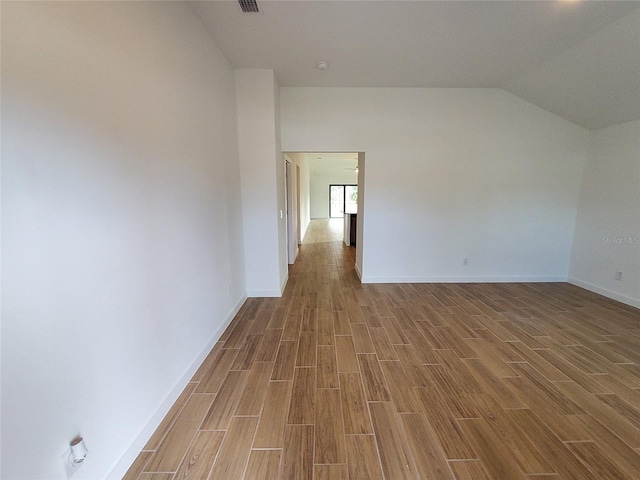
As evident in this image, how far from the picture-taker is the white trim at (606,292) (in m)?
3.36

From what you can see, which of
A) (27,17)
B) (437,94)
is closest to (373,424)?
(27,17)

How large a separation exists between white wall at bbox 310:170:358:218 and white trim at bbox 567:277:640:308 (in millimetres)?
10353

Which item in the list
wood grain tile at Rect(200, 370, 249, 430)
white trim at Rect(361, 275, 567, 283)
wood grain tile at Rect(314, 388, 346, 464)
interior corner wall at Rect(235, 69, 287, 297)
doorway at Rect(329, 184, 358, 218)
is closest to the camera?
wood grain tile at Rect(314, 388, 346, 464)

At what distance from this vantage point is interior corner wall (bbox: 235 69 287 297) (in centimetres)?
A: 328

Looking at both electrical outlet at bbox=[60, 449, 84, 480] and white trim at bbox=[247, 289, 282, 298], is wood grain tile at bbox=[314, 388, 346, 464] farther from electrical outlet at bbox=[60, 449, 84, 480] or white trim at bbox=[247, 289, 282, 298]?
white trim at bbox=[247, 289, 282, 298]

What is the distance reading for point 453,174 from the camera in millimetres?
4039

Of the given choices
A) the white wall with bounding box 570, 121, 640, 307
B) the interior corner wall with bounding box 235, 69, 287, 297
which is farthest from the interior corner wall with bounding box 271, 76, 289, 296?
the white wall with bounding box 570, 121, 640, 307

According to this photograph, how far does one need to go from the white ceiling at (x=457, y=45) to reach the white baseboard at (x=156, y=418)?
2.86m

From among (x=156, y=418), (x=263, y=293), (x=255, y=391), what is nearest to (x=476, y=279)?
(x=263, y=293)

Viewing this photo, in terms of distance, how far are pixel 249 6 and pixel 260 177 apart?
1733 millimetres

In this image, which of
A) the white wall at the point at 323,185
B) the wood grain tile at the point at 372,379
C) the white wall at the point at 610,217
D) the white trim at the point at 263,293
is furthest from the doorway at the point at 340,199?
the wood grain tile at the point at 372,379

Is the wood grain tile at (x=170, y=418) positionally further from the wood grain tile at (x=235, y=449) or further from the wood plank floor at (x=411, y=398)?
the wood grain tile at (x=235, y=449)

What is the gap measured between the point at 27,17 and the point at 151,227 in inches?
38.1

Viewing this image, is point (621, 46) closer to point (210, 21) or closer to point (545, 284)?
point (545, 284)
